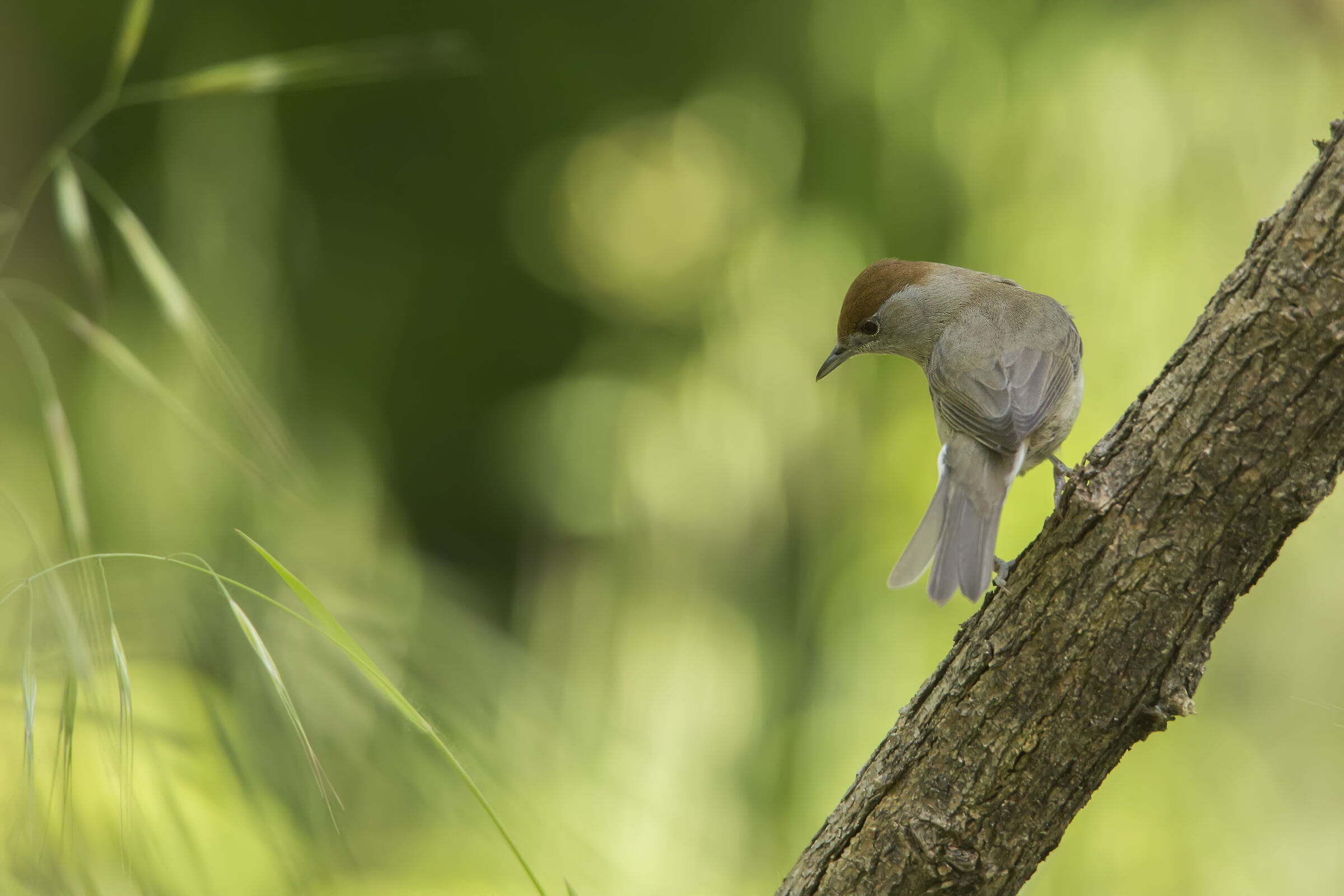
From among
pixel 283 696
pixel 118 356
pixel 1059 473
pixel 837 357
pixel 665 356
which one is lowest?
pixel 283 696

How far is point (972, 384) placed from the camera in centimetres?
168

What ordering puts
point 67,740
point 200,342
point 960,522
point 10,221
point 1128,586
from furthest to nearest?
1. point 960,522
2. point 200,342
3. point 10,221
4. point 1128,586
5. point 67,740

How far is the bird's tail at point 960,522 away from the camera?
1435 millimetres

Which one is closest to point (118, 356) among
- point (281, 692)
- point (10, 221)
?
point (10, 221)

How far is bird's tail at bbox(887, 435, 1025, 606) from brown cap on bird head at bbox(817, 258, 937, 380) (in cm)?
39

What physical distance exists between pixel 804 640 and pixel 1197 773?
4.15 feet

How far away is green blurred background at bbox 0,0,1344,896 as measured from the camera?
311 cm

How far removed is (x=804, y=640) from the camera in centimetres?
345

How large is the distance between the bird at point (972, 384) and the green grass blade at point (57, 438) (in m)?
1.08

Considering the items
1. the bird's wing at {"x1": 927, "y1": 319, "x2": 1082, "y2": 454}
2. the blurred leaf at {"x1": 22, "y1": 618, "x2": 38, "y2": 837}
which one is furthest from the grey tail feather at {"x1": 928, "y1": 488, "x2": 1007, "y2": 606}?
the blurred leaf at {"x1": 22, "y1": 618, "x2": 38, "y2": 837}

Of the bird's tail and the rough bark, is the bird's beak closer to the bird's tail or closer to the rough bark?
the bird's tail

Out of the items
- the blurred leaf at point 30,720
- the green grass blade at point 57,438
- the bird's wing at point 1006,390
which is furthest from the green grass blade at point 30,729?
the bird's wing at point 1006,390

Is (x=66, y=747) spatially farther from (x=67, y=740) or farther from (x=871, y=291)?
(x=871, y=291)

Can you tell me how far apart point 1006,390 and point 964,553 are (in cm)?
32
